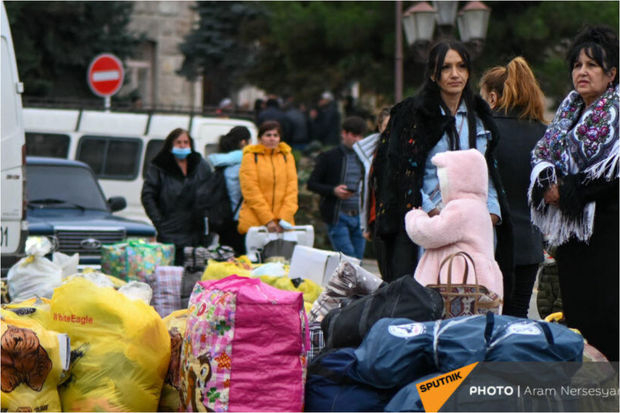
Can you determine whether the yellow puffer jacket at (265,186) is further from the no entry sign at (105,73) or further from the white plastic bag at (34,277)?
the no entry sign at (105,73)

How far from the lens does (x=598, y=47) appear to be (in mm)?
6227

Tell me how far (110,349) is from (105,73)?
16.1 metres

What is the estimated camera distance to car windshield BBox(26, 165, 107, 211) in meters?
14.7

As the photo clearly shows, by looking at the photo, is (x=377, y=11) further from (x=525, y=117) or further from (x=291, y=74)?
(x=525, y=117)

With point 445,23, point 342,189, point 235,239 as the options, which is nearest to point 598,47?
point 342,189

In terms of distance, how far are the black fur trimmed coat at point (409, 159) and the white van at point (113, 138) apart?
40.5 feet

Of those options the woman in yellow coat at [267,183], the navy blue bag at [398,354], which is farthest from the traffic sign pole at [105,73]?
the navy blue bag at [398,354]

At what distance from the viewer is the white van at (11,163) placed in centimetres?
1208

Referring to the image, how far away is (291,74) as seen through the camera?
2761 cm

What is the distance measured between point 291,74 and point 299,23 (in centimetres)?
331

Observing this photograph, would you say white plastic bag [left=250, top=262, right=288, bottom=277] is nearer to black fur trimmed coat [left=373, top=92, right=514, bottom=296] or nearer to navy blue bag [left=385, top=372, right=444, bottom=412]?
black fur trimmed coat [left=373, top=92, right=514, bottom=296]

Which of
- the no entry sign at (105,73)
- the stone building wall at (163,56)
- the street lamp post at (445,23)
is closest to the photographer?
the street lamp post at (445,23)

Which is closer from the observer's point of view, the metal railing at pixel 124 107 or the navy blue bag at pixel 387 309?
the navy blue bag at pixel 387 309

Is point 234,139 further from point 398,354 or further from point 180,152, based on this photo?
point 398,354
